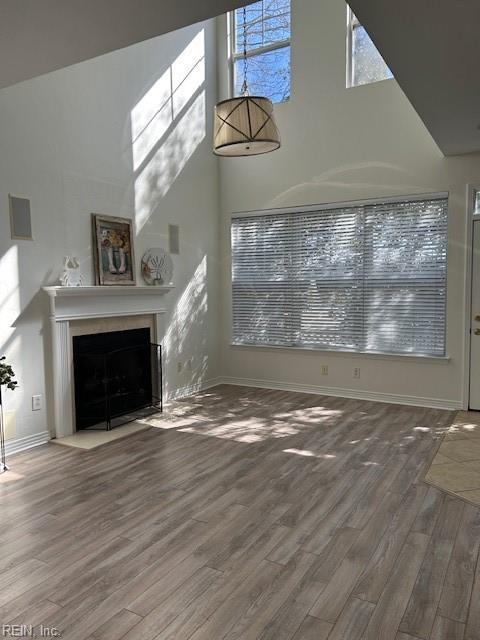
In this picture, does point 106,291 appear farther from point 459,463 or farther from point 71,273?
point 459,463

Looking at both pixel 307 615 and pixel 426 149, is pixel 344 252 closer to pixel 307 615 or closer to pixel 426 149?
pixel 426 149

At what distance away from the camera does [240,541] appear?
8.36 feet

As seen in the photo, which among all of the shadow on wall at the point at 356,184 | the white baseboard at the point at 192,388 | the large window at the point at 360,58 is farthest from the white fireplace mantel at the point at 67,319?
the large window at the point at 360,58

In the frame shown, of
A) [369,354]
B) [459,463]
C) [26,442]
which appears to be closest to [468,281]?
[369,354]

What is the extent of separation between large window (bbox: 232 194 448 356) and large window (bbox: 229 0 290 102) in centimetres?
163

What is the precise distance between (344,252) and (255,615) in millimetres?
4378

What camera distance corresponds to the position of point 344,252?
5.69 meters

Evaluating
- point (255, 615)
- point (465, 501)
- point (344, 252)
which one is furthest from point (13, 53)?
point (344, 252)

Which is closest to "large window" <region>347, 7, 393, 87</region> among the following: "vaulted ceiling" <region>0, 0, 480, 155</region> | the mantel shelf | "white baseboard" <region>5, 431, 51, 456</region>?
"vaulted ceiling" <region>0, 0, 480, 155</region>

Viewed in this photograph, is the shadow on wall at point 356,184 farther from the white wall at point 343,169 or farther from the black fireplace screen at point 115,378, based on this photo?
the black fireplace screen at point 115,378

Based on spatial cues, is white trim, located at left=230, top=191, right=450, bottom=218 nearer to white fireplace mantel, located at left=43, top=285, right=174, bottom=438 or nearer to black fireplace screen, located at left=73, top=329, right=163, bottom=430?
black fireplace screen, located at left=73, top=329, right=163, bottom=430

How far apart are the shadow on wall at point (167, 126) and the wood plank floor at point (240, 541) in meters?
2.69

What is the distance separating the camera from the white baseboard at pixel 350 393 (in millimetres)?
5215

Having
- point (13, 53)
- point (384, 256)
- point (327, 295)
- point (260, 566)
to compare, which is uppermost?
point (13, 53)
